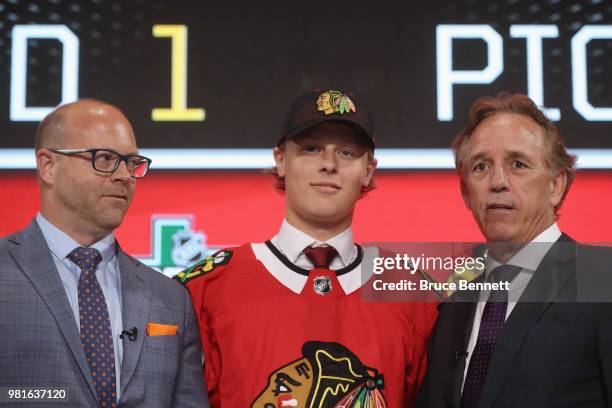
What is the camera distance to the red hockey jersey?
2.33m

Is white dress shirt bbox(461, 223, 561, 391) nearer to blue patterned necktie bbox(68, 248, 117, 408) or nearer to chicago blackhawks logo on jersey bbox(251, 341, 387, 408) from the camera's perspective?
chicago blackhawks logo on jersey bbox(251, 341, 387, 408)

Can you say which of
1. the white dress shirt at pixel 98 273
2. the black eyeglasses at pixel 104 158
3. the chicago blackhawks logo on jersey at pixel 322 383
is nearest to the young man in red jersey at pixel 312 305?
the chicago blackhawks logo on jersey at pixel 322 383

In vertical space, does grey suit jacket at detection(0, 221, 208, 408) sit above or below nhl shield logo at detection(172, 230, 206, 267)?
below

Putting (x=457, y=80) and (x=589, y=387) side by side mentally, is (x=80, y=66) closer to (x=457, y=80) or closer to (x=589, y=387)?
(x=457, y=80)

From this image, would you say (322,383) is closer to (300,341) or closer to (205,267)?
(300,341)

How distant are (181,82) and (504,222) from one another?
5.80 ft

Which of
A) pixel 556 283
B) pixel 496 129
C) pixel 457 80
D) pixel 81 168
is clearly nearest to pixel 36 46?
pixel 81 168

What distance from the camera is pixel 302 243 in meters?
2.54

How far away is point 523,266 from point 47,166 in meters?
1.40

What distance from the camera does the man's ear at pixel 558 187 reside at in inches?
99.0

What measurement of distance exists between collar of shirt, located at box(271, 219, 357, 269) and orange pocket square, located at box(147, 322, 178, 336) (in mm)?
404

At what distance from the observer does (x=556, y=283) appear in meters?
2.29

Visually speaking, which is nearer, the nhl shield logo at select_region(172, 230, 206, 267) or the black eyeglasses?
the black eyeglasses

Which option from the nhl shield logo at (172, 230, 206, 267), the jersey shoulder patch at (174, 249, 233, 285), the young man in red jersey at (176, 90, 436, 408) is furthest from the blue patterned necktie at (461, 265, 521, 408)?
the nhl shield logo at (172, 230, 206, 267)
